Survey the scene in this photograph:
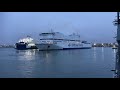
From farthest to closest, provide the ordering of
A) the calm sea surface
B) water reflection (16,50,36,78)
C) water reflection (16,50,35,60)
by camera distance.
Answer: water reflection (16,50,35,60) → water reflection (16,50,36,78) → the calm sea surface

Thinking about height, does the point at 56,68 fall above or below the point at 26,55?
below

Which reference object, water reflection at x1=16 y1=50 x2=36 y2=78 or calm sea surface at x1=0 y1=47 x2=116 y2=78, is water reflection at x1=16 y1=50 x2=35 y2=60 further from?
calm sea surface at x1=0 y1=47 x2=116 y2=78

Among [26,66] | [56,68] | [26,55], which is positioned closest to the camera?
[56,68]

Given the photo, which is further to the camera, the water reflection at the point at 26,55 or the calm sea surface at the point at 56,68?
the water reflection at the point at 26,55

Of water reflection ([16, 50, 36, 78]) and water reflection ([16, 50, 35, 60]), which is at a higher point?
water reflection ([16, 50, 35, 60])

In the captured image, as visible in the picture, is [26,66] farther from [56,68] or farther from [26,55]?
[26,55]

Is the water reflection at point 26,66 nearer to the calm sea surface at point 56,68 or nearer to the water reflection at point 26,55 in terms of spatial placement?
the calm sea surface at point 56,68

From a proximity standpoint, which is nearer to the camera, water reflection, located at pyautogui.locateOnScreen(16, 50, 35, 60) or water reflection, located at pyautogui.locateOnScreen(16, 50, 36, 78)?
water reflection, located at pyautogui.locateOnScreen(16, 50, 36, 78)

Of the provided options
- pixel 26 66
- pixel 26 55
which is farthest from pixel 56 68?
pixel 26 55

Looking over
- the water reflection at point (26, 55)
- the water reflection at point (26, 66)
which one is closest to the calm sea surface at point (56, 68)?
the water reflection at point (26, 66)

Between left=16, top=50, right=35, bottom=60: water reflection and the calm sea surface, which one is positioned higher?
left=16, top=50, right=35, bottom=60: water reflection

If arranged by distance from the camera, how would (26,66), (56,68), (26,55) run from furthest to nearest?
1. (26,55)
2. (26,66)
3. (56,68)

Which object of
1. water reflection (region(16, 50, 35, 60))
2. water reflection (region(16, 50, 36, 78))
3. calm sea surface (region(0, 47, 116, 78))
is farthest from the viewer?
water reflection (region(16, 50, 35, 60))

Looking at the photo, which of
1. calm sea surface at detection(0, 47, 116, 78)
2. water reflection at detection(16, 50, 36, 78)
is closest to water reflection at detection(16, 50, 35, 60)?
water reflection at detection(16, 50, 36, 78)
